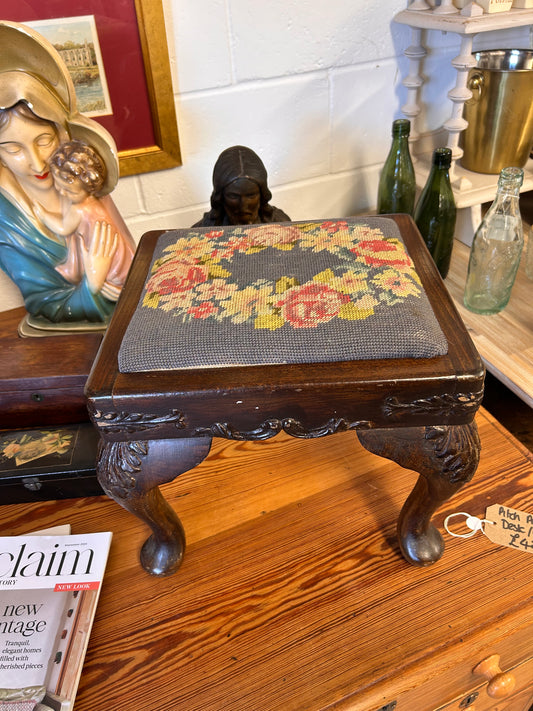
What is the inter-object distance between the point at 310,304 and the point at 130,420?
0.20 metres

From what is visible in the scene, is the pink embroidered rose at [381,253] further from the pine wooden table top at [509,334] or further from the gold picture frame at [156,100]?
the gold picture frame at [156,100]

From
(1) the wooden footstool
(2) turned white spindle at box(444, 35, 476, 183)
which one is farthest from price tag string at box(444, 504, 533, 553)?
(2) turned white spindle at box(444, 35, 476, 183)

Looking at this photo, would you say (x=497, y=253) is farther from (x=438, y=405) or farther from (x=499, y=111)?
(x=438, y=405)

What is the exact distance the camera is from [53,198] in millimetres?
756

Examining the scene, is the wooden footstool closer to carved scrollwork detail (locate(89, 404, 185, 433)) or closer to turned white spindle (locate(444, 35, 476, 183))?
carved scrollwork detail (locate(89, 404, 185, 433))

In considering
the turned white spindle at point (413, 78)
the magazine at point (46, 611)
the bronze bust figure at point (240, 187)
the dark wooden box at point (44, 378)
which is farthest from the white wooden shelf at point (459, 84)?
the magazine at point (46, 611)

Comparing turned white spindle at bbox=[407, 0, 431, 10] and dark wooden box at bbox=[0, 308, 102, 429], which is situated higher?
turned white spindle at bbox=[407, 0, 431, 10]

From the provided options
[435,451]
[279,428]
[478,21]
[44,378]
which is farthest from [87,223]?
[478,21]

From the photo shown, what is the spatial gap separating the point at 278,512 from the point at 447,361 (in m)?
0.37

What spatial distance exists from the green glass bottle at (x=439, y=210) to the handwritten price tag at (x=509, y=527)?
0.46 meters

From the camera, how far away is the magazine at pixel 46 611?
56 cm

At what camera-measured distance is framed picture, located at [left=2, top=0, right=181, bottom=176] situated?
77cm

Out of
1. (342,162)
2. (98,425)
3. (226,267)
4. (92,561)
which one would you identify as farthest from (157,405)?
(342,162)

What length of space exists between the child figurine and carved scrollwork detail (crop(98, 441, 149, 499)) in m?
0.34
